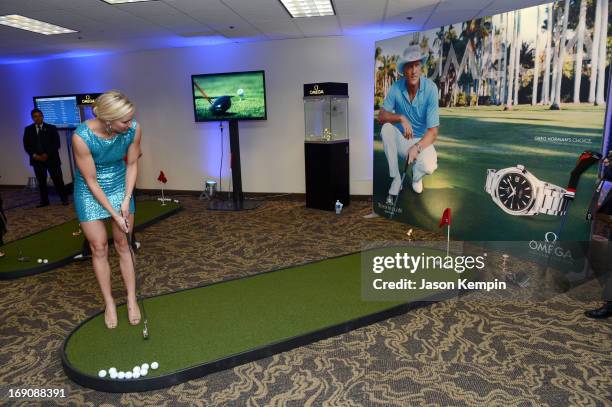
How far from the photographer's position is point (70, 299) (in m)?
3.56

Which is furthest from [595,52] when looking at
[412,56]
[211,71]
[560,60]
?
[211,71]

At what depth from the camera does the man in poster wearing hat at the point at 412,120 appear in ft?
16.1

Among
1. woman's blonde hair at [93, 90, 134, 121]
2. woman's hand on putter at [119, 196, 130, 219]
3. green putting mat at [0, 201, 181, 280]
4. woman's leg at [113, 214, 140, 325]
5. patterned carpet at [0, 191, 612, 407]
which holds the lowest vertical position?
patterned carpet at [0, 191, 612, 407]

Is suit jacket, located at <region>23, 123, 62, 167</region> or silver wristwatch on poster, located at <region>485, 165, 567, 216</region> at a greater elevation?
suit jacket, located at <region>23, 123, 62, 167</region>

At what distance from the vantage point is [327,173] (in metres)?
6.46

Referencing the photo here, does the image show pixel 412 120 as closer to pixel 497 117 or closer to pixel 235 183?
pixel 497 117

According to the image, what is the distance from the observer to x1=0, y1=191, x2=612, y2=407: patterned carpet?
7.42 feet

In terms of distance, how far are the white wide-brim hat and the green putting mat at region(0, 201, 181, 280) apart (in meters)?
3.97

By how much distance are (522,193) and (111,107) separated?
11.6 feet

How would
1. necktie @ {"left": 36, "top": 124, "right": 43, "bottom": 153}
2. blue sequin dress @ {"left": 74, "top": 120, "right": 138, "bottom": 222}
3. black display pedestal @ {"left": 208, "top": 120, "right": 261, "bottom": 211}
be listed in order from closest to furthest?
blue sequin dress @ {"left": 74, "top": 120, "right": 138, "bottom": 222}, black display pedestal @ {"left": 208, "top": 120, "right": 261, "bottom": 211}, necktie @ {"left": 36, "top": 124, "right": 43, "bottom": 153}

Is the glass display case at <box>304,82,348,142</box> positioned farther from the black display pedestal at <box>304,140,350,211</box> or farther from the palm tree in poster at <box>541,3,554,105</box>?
the palm tree in poster at <box>541,3,554,105</box>

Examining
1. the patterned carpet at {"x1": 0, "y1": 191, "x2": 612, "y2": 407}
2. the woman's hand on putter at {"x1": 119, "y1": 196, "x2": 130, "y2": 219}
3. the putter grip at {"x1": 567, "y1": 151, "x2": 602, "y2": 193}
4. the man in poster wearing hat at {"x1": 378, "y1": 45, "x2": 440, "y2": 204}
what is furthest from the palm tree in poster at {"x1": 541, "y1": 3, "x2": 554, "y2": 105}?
the woman's hand on putter at {"x1": 119, "y1": 196, "x2": 130, "y2": 219}

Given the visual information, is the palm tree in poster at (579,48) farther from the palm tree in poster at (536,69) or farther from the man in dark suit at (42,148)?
the man in dark suit at (42,148)

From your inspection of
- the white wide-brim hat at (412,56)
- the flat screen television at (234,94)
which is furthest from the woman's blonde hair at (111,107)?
the flat screen television at (234,94)
